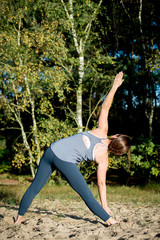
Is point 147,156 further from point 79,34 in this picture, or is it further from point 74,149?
point 74,149

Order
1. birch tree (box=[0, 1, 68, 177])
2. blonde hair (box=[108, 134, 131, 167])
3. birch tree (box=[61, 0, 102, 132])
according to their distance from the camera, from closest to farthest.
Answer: blonde hair (box=[108, 134, 131, 167]) < birch tree (box=[0, 1, 68, 177]) < birch tree (box=[61, 0, 102, 132])

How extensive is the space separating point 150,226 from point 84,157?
143 centimetres

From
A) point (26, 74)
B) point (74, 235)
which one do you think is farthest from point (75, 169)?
point (26, 74)

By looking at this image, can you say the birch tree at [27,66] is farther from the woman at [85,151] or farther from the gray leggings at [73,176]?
the woman at [85,151]

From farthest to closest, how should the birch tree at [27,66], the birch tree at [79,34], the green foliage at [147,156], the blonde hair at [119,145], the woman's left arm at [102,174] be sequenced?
the green foliage at [147,156], the birch tree at [79,34], the birch tree at [27,66], the woman's left arm at [102,174], the blonde hair at [119,145]

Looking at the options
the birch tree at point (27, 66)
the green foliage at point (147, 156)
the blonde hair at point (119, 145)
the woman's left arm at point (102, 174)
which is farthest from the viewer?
the green foliage at point (147, 156)

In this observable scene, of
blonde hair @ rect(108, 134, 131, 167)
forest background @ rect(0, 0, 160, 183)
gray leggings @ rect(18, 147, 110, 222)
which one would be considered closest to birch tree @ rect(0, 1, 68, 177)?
forest background @ rect(0, 0, 160, 183)

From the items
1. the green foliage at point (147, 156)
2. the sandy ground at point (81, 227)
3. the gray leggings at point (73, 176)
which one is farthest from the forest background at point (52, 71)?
the gray leggings at point (73, 176)

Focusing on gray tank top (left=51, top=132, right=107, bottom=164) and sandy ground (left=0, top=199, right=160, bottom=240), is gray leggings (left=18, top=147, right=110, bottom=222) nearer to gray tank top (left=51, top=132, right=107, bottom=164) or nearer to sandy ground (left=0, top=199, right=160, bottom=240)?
gray tank top (left=51, top=132, right=107, bottom=164)

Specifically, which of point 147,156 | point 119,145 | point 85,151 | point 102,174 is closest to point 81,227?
point 102,174

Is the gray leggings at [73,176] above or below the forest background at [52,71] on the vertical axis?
below

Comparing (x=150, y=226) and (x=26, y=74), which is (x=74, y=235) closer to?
(x=150, y=226)

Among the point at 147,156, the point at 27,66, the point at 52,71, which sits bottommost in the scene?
the point at 147,156

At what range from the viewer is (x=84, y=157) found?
2754 millimetres
